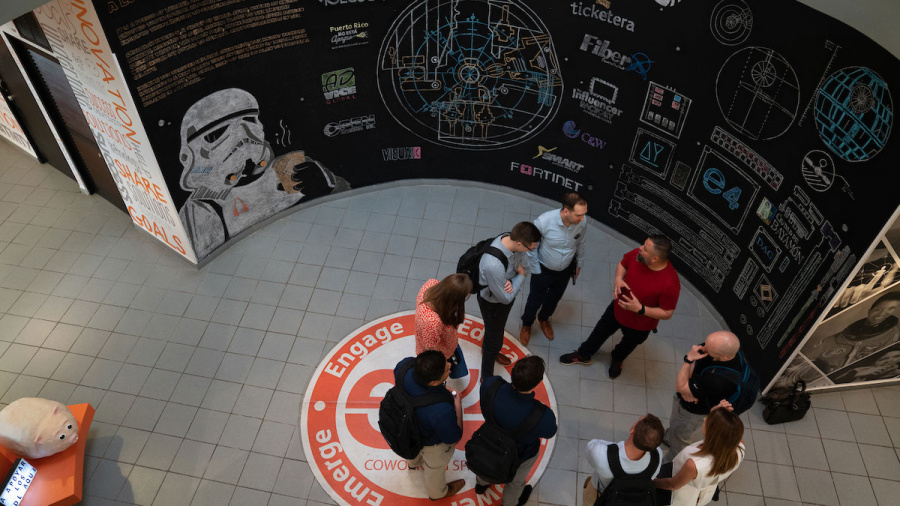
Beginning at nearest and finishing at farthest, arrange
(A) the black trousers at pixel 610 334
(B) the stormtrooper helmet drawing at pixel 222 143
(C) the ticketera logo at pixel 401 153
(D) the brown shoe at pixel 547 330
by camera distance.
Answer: (A) the black trousers at pixel 610 334 → (B) the stormtrooper helmet drawing at pixel 222 143 → (D) the brown shoe at pixel 547 330 → (C) the ticketera logo at pixel 401 153

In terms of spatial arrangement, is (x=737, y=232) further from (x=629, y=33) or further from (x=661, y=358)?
(x=629, y=33)

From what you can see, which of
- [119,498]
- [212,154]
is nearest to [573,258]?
[212,154]

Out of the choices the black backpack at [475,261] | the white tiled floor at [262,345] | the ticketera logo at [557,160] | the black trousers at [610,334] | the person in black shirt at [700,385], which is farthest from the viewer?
the ticketera logo at [557,160]

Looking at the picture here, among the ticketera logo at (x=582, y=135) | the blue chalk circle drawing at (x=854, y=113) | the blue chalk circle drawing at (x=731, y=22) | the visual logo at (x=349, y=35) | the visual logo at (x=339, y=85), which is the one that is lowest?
the ticketera logo at (x=582, y=135)

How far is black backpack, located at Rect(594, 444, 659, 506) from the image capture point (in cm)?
359

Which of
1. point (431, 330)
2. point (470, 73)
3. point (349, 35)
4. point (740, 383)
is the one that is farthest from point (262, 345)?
point (740, 383)

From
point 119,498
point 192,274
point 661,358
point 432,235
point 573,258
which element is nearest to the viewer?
point 119,498

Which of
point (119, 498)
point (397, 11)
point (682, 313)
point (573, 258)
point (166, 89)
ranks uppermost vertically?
point (397, 11)

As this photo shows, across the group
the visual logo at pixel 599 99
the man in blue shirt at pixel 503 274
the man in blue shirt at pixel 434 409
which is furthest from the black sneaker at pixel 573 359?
the visual logo at pixel 599 99

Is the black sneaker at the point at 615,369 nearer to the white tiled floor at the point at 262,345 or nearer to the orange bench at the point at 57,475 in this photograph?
the white tiled floor at the point at 262,345

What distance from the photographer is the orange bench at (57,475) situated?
14.3 feet

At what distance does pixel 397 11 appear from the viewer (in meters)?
6.04

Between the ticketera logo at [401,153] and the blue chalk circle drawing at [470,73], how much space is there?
224 millimetres

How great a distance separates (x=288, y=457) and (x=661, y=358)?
3.46 metres
